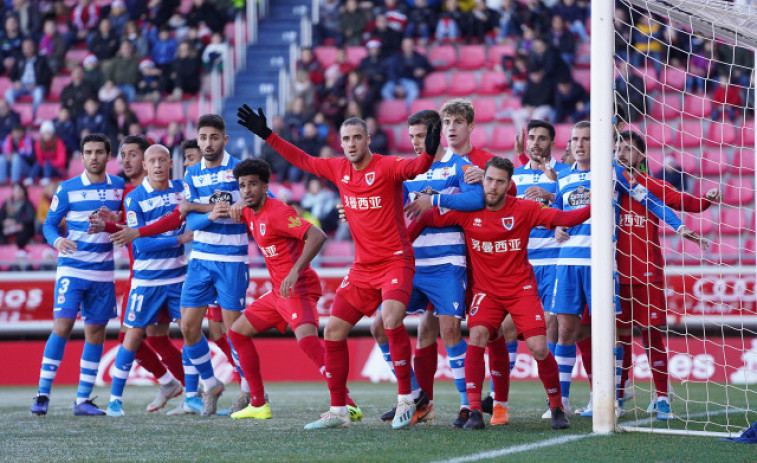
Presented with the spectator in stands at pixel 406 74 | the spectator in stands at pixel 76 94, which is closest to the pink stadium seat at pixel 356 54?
the spectator in stands at pixel 406 74

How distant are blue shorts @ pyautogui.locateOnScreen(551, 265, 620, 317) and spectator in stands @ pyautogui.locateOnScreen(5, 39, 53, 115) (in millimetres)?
13431

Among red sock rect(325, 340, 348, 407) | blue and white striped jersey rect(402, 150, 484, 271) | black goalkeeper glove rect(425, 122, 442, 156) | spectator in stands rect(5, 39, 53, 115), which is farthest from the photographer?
spectator in stands rect(5, 39, 53, 115)

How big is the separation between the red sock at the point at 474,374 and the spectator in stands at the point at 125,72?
13015 millimetres

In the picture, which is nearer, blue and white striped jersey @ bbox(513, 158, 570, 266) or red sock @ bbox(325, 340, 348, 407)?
red sock @ bbox(325, 340, 348, 407)

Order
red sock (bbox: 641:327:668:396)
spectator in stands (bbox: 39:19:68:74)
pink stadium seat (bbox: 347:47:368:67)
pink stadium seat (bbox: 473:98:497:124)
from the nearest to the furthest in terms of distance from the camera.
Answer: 1. red sock (bbox: 641:327:668:396)
2. pink stadium seat (bbox: 473:98:497:124)
3. pink stadium seat (bbox: 347:47:368:67)
4. spectator in stands (bbox: 39:19:68:74)

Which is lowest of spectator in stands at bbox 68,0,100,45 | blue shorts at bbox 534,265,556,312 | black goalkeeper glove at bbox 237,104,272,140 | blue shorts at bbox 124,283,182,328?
blue shorts at bbox 124,283,182,328

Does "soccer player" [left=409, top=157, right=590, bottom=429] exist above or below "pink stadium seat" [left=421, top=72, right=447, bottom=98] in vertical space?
below

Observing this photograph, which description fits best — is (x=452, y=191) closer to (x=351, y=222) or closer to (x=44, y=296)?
(x=351, y=222)

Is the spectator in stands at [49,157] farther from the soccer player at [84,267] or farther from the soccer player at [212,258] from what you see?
the soccer player at [212,258]

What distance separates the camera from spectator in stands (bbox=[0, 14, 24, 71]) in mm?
19508

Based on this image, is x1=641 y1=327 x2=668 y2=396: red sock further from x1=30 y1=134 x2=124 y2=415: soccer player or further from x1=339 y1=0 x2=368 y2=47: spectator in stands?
x1=339 y1=0 x2=368 y2=47: spectator in stands

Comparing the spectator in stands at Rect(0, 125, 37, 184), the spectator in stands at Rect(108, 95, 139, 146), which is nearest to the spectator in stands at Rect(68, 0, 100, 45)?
the spectator in stands at Rect(0, 125, 37, 184)

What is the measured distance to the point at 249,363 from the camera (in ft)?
25.5

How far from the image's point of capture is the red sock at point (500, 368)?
7316 mm
